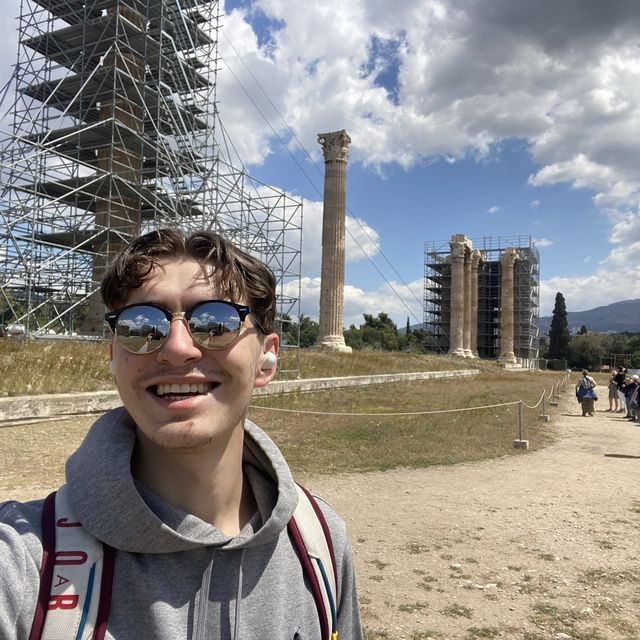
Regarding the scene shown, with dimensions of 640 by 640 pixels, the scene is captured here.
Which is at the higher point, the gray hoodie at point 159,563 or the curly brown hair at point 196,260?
the curly brown hair at point 196,260

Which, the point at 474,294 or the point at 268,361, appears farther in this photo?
the point at 474,294

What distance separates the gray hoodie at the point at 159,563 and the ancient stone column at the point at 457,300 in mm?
53386

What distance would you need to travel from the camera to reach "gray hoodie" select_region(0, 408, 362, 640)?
1060mm

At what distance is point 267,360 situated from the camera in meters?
1.57

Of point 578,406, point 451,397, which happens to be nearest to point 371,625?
point 451,397

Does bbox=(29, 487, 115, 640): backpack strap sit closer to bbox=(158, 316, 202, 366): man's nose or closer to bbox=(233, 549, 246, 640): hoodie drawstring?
bbox=(233, 549, 246, 640): hoodie drawstring

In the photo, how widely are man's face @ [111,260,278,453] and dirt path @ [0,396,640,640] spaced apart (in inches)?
121

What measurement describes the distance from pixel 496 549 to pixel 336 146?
30.1 metres

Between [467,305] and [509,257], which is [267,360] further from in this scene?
[509,257]

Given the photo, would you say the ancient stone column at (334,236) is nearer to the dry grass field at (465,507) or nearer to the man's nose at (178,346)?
the dry grass field at (465,507)

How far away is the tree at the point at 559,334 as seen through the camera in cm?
7788

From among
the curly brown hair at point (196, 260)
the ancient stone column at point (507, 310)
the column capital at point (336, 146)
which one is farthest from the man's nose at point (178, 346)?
the ancient stone column at point (507, 310)

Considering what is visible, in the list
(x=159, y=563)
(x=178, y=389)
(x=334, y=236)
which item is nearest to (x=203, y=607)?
(x=159, y=563)

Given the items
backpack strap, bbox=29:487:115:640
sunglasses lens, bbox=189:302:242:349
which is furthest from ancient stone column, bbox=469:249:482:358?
backpack strap, bbox=29:487:115:640
